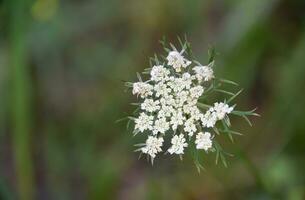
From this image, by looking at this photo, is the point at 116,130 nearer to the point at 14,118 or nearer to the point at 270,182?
the point at 14,118

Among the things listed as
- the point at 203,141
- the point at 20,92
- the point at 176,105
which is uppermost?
Result: the point at 20,92

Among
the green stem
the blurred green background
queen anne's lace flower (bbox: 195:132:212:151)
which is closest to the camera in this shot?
queen anne's lace flower (bbox: 195:132:212:151)

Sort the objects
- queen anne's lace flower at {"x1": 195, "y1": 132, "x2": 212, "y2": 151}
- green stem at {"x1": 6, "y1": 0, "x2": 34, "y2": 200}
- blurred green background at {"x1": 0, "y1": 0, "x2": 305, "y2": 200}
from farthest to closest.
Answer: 1. blurred green background at {"x1": 0, "y1": 0, "x2": 305, "y2": 200}
2. green stem at {"x1": 6, "y1": 0, "x2": 34, "y2": 200}
3. queen anne's lace flower at {"x1": 195, "y1": 132, "x2": 212, "y2": 151}

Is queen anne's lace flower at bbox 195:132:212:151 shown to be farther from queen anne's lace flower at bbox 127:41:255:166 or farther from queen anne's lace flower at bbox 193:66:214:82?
queen anne's lace flower at bbox 193:66:214:82

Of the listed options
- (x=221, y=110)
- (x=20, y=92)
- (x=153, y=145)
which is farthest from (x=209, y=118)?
(x=20, y=92)

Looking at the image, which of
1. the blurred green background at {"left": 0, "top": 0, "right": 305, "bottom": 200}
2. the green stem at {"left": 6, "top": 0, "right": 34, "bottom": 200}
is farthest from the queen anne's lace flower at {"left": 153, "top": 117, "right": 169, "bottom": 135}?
the green stem at {"left": 6, "top": 0, "right": 34, "bottom": 200}

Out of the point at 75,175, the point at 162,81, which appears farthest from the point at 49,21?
the point at 162,81

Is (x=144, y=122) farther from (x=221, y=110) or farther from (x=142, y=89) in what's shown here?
(x=221, y=110)
